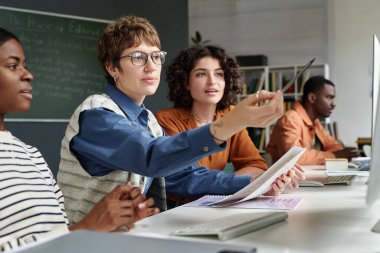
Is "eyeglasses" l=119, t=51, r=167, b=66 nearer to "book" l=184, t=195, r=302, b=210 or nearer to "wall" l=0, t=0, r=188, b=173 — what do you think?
"book" l=184, t=195, r=302, b=210

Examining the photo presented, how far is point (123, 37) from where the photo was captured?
5.49 ft

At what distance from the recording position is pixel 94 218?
1.05 m

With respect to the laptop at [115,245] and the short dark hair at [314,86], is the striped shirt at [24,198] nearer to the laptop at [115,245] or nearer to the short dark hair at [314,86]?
the laptop at [115,245]

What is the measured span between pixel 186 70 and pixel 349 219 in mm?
1444

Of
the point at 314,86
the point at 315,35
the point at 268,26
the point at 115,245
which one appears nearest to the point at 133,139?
the point at 115,245

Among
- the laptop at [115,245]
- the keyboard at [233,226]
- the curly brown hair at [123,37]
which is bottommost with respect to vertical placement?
the keyboard at [233,226]

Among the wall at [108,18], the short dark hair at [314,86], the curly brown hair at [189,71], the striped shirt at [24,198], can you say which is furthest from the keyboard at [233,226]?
the wall at [108,18]

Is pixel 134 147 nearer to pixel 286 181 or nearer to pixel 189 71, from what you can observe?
pixel 286 181

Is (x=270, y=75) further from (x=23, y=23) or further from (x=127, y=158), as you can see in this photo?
(x=127, y=158)

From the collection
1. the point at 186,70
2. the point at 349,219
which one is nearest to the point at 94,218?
the point at 349,219

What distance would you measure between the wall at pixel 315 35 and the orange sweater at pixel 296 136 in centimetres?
269

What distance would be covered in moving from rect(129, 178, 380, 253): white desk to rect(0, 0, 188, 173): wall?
9.52ft

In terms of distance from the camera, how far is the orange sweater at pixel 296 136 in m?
3.07

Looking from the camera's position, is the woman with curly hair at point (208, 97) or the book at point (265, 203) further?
the woman with curly hair at point (208, 97)
